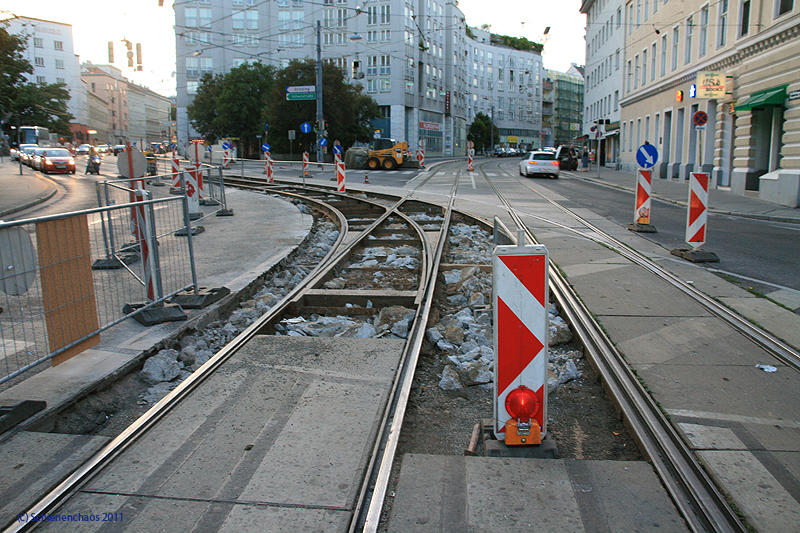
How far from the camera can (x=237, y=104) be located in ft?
208

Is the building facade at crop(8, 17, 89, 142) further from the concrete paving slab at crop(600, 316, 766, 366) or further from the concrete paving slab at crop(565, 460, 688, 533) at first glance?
the concrete paving slab at crop(565, 460, 688, 533)

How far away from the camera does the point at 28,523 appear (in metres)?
2.62

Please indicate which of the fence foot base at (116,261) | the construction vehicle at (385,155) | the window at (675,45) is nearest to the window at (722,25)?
the window at (675,45)

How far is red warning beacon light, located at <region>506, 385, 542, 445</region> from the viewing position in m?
3.20

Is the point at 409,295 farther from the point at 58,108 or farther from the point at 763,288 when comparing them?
the point at 58,108

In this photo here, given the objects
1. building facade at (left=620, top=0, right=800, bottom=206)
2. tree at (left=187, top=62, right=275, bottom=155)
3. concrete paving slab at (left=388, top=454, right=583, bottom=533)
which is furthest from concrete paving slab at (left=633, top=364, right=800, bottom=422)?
tree at (left=187, top=62, right=275, bottom=155)

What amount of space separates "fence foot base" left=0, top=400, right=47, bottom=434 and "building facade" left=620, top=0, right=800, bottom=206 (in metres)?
13.4

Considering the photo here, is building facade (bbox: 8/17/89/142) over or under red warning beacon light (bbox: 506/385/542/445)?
over

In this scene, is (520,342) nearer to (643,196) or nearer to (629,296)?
(629,296)

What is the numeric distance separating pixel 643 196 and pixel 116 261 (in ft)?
32.6

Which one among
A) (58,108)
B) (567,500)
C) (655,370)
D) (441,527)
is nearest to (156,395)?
(441,527)

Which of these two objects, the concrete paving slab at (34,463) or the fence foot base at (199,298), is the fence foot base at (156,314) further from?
the concrete paving slab at (34,463)

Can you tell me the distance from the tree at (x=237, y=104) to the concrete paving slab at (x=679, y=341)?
59921mm

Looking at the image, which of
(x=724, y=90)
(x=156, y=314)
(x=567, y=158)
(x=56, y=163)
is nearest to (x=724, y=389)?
(x=156, y=314)
